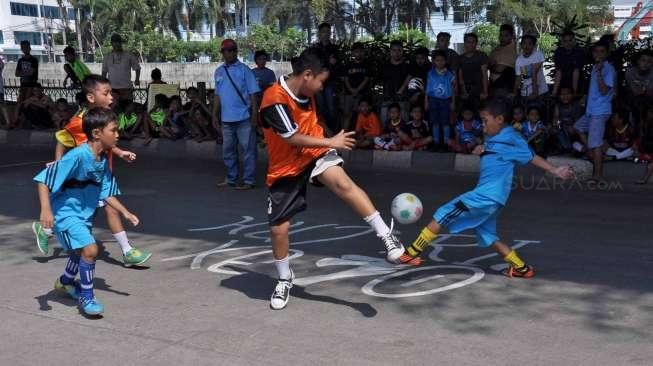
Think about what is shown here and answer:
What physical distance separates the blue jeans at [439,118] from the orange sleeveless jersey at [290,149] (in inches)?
267

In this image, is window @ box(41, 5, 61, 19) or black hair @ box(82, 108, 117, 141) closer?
black hair @ box(82, 108, 117, 141)

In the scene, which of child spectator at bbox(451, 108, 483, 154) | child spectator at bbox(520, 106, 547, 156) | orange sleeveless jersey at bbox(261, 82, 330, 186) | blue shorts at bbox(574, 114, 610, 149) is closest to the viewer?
orange sleeveless jersey at bbox(261, 82, 330, 186)

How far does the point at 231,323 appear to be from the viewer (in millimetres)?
4965

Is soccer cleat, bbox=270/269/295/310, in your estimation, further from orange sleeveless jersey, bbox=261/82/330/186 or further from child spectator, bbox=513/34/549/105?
child spectator, bbox=513/34/549/105

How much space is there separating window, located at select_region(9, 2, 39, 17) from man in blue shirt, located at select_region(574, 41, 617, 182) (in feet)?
263

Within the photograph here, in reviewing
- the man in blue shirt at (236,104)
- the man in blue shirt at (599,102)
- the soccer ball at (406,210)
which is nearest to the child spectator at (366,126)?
the man in blue shirt at (236,104)

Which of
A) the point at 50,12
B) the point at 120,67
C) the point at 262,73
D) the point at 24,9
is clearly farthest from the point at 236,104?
the point at 50,12

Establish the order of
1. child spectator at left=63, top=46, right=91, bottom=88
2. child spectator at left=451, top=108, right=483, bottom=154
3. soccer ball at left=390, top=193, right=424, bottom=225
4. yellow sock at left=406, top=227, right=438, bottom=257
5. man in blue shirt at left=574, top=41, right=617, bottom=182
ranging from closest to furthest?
soccer ball at left=390, top=193, right=424, bottom=225, yellow sock at left=406, top=227, right=438, bottom=257, man in blue shirt at left=574, top=41, right=617, bottom=182, child spectator at left=451, top=108, right=483, bottom=154, child spectator at left=63, top=46, right=91, bottom=88

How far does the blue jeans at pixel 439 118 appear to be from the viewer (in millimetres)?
11711

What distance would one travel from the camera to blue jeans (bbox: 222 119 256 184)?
10039mm

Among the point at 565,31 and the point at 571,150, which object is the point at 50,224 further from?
the point at 565,31

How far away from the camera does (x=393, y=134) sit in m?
12.2

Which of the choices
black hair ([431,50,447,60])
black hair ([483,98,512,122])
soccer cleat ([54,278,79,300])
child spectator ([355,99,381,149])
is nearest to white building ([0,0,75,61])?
child spectator ([355,99,381,149])

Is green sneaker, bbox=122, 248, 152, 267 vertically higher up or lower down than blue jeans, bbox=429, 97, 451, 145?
lower down
